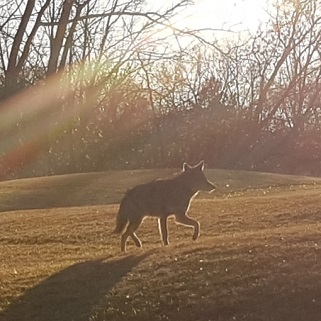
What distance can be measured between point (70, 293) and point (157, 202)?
9.92 ft

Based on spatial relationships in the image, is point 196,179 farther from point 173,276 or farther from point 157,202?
point 173,276

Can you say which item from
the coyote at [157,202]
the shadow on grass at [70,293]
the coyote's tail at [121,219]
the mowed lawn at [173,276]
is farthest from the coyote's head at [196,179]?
the shadow on grass at [70,293]

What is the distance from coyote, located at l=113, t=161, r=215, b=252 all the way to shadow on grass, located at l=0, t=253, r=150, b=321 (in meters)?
1.06

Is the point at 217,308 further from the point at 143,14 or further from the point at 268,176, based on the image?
the point at 268,176

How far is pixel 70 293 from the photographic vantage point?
40.5 ft

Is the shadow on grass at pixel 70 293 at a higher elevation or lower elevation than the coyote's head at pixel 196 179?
lower

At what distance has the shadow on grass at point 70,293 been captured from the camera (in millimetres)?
11695

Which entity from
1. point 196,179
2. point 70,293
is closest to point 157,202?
point 196,179

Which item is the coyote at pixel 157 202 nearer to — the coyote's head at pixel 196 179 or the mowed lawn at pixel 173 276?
the coyote's head at pixel 196 179

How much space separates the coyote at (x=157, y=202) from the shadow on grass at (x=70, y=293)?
1.06m

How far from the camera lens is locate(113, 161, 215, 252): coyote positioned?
47.8ft

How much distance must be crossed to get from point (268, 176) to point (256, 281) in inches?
1140

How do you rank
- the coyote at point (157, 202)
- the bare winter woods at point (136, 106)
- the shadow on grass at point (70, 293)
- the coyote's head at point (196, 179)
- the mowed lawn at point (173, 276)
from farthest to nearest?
the bare winter woods at point (136, 106) < the coyote's head at point (196, 179) < the coyote at point (157, 202) < the shadow on grass at point (70, 293) < the mowed lawn at point (173, 276)

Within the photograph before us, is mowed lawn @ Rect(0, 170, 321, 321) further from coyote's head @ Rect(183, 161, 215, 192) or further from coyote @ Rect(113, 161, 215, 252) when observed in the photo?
coyote's head @ Rect(183, 161, 215, 192)
